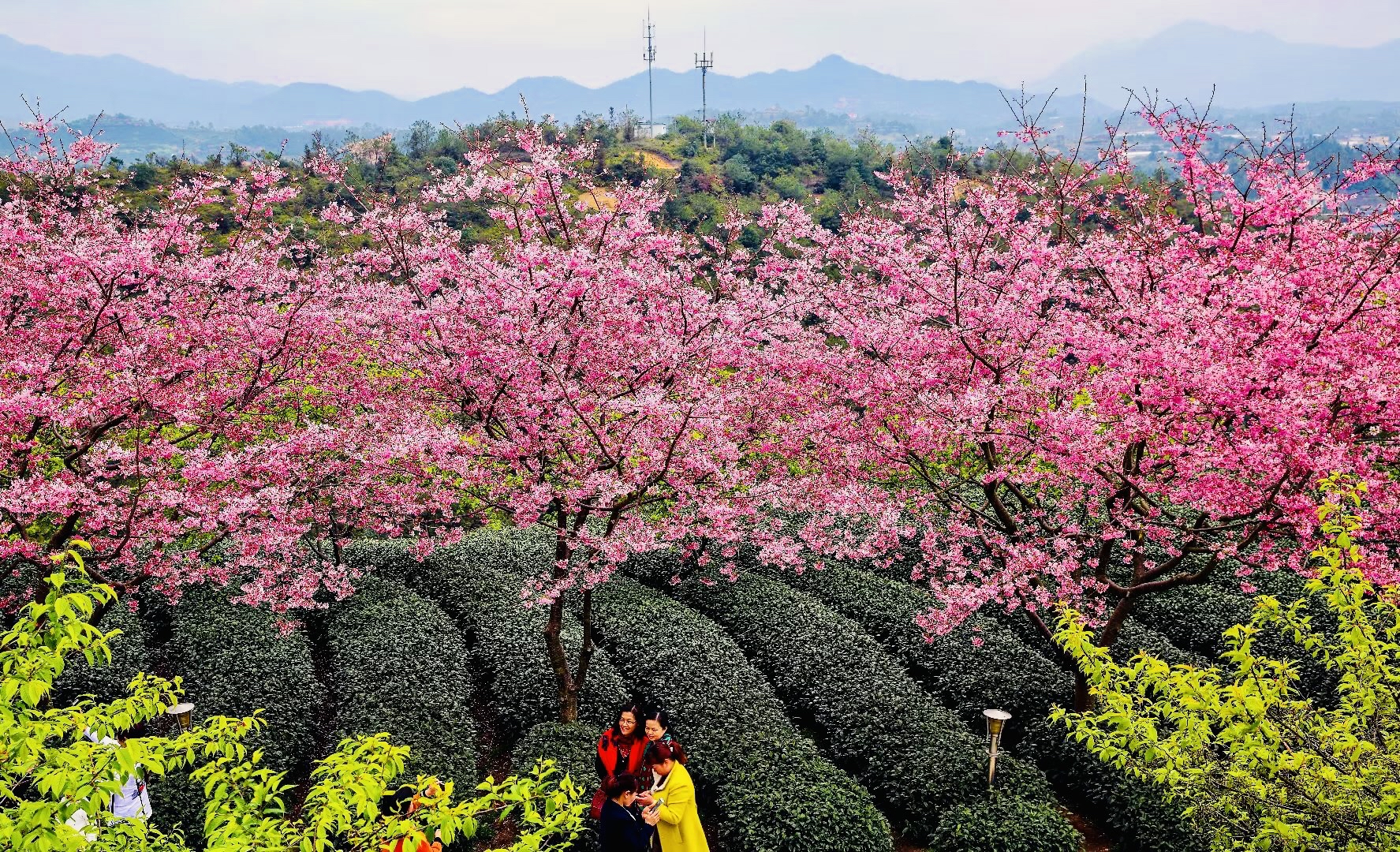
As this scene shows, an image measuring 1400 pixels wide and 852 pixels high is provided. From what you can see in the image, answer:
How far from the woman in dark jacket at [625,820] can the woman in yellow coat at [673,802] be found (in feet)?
0.31

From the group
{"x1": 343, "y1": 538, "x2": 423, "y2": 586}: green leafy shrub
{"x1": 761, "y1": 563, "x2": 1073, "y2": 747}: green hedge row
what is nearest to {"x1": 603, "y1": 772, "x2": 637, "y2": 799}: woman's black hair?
{"x1": 761, "y1": 563, "x2": 1073, "y2": 747}: green hedge row

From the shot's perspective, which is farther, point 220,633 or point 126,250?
point 220,633

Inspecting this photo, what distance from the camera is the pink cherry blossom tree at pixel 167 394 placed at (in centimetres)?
1038

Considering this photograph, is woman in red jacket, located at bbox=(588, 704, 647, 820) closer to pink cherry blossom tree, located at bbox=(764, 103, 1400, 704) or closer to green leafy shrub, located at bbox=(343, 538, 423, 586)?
pink cherry blossom tree, located at bbox=(764, 103, 1400, 704)

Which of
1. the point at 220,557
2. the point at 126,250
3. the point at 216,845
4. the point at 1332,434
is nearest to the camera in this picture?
the point at 216,845

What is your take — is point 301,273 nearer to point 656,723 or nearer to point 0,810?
point 656,723

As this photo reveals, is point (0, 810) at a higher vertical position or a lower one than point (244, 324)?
lower

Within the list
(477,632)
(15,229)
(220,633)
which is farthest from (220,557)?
(15,229)

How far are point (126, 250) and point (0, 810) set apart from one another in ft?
28.3

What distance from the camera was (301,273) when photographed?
538 inches

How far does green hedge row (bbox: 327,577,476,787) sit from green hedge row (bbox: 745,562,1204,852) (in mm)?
6512

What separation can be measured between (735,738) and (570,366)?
5212 millimetres

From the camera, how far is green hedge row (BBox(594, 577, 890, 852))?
9344 mm

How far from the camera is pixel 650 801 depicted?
25.3 ft
